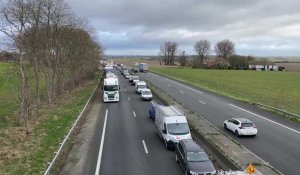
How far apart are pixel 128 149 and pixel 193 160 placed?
6636mm

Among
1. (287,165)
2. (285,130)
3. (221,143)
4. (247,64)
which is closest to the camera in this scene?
(287,165)

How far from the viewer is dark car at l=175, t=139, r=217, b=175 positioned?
1805 cm

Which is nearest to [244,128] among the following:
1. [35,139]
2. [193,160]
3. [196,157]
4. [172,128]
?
[172,128]

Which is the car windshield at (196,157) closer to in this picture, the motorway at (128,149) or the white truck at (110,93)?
the motorway at (128,149)

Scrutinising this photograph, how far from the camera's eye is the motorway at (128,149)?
20223 mm

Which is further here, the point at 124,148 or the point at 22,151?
→ the point at 124,148

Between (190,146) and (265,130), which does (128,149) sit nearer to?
(190,146)

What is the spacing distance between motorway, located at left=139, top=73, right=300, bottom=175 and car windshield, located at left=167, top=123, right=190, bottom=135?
14.3 ft

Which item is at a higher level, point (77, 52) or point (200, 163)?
point (77, 52)

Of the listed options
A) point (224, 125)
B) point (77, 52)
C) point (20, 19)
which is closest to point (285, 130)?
point (224, 125)

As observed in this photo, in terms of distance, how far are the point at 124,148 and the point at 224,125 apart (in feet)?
34.9

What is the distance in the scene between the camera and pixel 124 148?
2477 centimetres

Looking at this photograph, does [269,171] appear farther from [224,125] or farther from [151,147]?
[224,125]

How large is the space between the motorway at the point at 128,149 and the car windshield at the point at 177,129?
1.27 m
